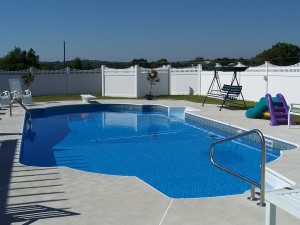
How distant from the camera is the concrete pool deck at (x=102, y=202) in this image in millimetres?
4043

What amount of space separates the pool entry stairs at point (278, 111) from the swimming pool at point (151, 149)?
104 centimetres

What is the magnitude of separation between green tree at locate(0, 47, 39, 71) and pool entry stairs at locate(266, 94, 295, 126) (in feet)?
87.7

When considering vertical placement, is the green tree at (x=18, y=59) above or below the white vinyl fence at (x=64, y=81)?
above

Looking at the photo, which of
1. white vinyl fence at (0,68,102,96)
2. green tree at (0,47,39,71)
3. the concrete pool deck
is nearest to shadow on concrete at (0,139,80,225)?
the concrete pool deck

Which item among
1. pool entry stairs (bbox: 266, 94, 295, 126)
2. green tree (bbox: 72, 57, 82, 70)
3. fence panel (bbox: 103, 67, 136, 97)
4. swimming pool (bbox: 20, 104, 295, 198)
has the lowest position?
swimming pool (bbox: 20, 104, 295, 198)

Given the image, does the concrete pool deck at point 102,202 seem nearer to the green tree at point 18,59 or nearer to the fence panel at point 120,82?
the fence panel at point 120,82

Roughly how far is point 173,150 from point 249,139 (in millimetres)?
2288

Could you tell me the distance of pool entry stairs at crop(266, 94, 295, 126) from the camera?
10.3m

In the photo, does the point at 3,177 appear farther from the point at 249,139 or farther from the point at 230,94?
the point at 230,94

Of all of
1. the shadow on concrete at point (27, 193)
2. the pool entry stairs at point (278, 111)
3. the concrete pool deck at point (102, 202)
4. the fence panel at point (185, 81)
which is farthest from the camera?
the fence panel at point (185, 81)

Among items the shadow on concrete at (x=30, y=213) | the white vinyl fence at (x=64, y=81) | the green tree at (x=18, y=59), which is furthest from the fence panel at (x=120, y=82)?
the green tree at (x=18, y=59)

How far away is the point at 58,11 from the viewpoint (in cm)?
2761

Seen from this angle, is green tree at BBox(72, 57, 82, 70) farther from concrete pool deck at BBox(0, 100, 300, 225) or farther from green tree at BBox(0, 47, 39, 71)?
concrete pool deck at BBox(0, 100, 300, 225)

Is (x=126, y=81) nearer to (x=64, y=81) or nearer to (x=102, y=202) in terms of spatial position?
(x=64, y=81)
